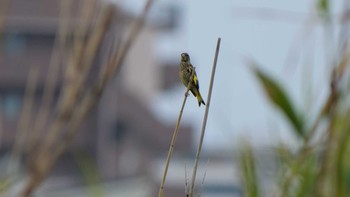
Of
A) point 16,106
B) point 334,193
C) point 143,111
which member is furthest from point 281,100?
point 143,111

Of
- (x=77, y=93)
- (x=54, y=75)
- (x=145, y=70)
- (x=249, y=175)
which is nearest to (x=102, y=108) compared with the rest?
(x=145, y=70)

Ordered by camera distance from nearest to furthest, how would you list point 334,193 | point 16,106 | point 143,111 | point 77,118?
point 334,193 < point 77,118 < point 16,106 < point 143,111

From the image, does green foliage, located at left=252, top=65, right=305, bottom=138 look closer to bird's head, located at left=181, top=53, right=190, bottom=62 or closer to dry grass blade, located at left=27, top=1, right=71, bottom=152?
dry grass blade, located at left=27, top=1, right=71, bottom=152

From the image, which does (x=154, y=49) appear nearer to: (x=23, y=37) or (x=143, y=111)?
(x=143, y=111)

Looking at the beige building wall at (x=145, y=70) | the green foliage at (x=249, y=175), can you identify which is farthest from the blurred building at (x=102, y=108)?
the green foliage at (x=249, y=175)

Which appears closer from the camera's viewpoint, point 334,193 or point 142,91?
point 334,193

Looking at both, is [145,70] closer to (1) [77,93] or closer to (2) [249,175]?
(1) [77,93]
